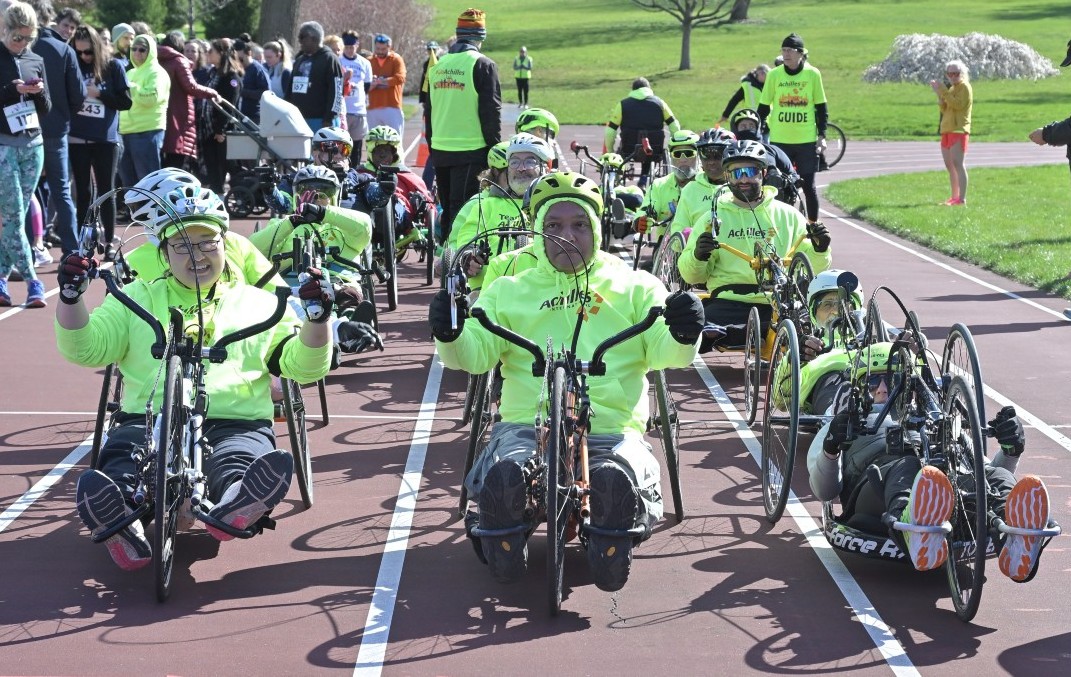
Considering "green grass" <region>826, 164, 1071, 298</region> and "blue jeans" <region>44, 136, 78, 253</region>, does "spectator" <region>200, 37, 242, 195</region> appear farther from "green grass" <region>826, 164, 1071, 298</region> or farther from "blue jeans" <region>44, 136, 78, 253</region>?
"green grass" <region>826, 164, 1071, 298</region>

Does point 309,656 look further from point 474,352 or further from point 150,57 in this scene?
point 150,57

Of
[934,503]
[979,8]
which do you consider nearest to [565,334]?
[934,503]

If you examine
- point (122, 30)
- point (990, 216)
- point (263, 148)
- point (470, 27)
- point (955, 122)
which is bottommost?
point (990, 216)

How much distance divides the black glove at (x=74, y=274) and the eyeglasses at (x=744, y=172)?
16.0 feet

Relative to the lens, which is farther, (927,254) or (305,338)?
(927,254)

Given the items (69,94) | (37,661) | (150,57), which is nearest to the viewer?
(37,661)

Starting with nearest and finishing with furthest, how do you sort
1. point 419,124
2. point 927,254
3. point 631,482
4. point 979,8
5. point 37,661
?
point 37,661 → point 631,482 → point 927,254 → point 419,124 → point 979,8

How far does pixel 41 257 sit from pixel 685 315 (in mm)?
10005

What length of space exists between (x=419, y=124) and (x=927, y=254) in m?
22.0

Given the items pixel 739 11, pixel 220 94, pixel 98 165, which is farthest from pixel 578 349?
pixel 739 11

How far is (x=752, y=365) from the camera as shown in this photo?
29.6 feet

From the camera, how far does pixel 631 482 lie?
18.6 feet

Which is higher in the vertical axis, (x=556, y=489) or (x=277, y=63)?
(x=277, y=63)

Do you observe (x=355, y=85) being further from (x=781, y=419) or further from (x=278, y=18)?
(x=781, y=419)
